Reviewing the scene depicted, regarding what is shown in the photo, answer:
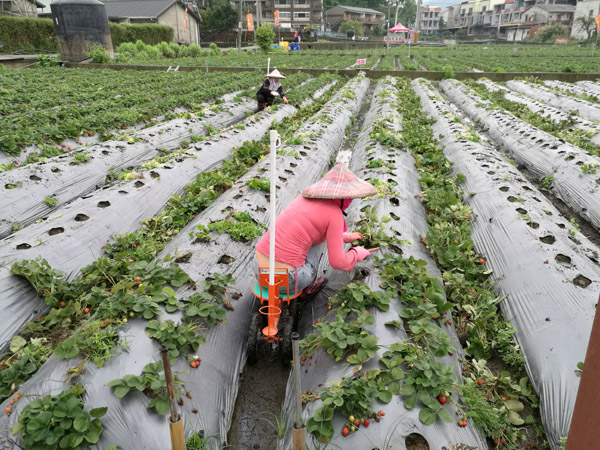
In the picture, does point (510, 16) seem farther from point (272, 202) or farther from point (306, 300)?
point (272, 202)

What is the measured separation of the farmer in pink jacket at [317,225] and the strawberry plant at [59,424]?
1.52m

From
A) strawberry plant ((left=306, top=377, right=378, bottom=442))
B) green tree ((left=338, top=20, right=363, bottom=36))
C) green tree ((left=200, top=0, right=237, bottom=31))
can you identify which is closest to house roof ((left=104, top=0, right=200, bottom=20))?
green tree ((left=200, top=0, right=237, bottom=31))

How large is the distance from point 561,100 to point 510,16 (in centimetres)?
7279

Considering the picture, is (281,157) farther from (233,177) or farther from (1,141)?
(1,141)

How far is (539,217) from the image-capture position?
4312 mm

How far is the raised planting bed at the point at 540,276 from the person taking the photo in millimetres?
2658

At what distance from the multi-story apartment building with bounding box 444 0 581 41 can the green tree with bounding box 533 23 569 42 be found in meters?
5.57

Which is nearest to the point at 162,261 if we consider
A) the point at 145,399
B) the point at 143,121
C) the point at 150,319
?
the point at 150,319

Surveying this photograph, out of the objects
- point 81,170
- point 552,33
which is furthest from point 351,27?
point 81,170

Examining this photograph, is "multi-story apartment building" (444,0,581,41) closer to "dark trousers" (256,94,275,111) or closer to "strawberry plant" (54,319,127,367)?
"dark trousers" (256,94,275,111)

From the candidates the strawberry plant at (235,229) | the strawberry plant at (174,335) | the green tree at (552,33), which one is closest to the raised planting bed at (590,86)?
the strawberry plant at (235,229)

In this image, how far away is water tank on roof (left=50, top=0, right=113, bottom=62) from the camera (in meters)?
21.7

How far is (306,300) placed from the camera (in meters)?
3.51

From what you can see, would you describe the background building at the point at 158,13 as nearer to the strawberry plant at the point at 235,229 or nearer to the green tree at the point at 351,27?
the green tree at the point at 351,27
